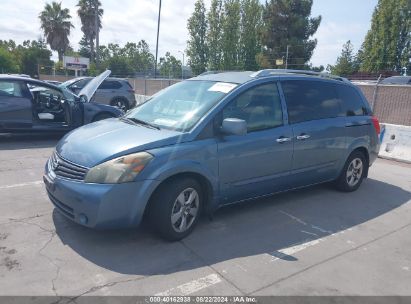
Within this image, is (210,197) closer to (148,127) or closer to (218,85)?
(148,127)

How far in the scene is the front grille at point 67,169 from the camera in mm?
3590

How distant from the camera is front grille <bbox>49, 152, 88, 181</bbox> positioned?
3590mm

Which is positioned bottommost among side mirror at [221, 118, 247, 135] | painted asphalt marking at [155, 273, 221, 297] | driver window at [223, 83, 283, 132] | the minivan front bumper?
painted asphalt marking at [155, 273, 221, 297]

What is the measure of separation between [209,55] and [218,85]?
47.9 meters

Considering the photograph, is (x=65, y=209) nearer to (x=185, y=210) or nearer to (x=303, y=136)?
(x=185, y=210)

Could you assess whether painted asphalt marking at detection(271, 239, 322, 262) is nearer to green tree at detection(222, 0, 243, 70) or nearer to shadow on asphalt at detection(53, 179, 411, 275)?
shadow on asphalt at detection(53, 179, 411, 275)

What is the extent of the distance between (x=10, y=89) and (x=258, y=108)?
6.47 m

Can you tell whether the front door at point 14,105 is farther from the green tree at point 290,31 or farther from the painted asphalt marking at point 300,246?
the green tree at point 290,31

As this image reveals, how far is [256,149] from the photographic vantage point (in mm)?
4406

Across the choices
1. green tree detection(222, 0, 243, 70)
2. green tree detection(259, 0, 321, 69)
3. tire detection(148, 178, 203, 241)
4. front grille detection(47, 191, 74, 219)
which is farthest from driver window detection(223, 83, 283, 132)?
green tree detection(222, 0, 243, 70)

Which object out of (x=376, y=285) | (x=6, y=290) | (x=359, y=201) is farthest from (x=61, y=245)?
(x=359, y=201)

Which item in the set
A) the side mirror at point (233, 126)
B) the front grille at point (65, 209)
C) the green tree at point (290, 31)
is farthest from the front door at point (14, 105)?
the green tree at point (290, 31)

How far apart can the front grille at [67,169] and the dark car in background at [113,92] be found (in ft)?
39.6

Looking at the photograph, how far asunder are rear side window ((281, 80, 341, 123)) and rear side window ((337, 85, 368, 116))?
0.52ft
